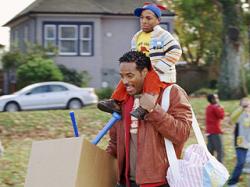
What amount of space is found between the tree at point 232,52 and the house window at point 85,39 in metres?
11.1

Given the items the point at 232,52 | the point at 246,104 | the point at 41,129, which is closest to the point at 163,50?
the point at 246,104

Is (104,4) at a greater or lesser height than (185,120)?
greater

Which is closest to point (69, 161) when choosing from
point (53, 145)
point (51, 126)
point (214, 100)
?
point (53, 145)

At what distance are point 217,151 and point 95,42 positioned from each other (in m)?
26.8

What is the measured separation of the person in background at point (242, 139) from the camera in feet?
35.8

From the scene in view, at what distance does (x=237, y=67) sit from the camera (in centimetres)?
2939

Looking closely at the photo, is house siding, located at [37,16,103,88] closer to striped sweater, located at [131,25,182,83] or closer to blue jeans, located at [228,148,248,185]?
blue jeans, located at [228,148,248,185]

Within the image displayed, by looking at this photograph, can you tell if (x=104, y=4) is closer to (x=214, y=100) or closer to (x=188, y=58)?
(x=188, y=58)

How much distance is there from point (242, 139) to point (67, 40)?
29.0 m

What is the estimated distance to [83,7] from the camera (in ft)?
128

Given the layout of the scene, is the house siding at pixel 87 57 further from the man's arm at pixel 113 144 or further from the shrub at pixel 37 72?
the man's arm at pixel 113 144

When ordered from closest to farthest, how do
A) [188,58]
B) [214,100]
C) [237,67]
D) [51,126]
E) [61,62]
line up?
[214,100], [51,126], [237,67], [61,62], [188,58]

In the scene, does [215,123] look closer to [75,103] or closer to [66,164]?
[66,164]

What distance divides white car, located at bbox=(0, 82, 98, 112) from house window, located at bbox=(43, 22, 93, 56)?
11269 mm
